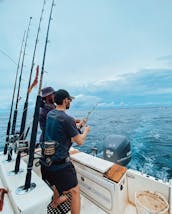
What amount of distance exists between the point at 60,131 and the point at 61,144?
0.14 m

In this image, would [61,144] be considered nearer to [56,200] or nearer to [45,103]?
[45,103]

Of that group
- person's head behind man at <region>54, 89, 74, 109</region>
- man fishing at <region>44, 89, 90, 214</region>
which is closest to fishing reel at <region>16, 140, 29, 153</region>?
man fishing at <region>44, 89, 90, 214</region>

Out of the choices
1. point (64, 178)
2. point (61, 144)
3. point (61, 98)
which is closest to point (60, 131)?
point (61, 144)

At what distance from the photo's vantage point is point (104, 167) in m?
1.71

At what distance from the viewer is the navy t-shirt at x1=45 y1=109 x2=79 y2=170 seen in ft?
4.36

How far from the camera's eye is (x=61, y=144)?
1380 mm

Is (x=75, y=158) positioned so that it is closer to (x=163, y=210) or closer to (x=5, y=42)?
(x=163, y=210)

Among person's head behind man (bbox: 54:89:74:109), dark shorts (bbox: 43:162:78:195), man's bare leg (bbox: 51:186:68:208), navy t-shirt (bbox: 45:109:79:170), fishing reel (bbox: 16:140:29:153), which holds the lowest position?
man's bare leg (bbox: 51:186:68:208)

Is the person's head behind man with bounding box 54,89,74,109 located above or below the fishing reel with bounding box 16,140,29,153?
above

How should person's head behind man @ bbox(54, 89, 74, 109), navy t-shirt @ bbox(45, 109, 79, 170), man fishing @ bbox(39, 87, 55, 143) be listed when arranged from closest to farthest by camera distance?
1. navy t-shirt @ bbox(45, 109, 79, 170)
2. person's head behind man @ bbox(54, 89, 74, 109)
3. man fishing @ bbox(39, 87, 55, 143)

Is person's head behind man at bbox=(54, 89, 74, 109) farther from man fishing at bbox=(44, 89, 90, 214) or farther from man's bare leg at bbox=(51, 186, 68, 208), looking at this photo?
man's bare leg at bbox=(51, 186, 68, 208)

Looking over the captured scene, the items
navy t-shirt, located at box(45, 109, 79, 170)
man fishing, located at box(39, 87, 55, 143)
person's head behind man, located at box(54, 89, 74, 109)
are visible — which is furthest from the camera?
man fishing, located at box(39, 87, 55, 143)

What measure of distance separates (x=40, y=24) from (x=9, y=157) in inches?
70.8

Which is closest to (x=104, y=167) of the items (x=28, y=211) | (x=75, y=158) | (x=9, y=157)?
(x=75, y=158)
